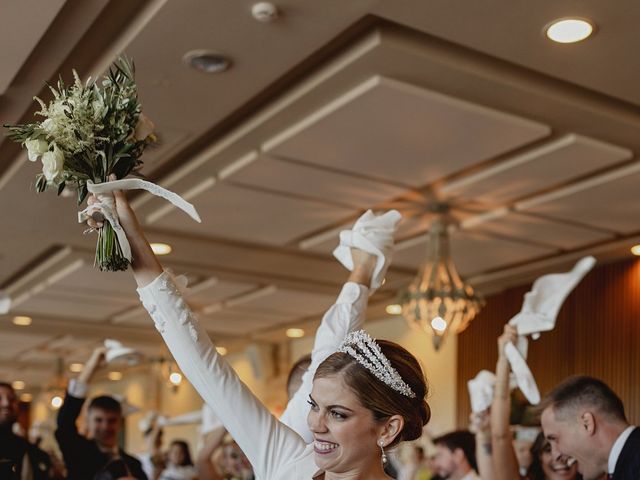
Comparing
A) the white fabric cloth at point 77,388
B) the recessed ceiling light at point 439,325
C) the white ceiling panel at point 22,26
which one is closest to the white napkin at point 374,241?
the white ceiling panel at point 22,26

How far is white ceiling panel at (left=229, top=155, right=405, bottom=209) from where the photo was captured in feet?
18.7

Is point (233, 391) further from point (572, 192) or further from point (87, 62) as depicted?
point (572, 192)

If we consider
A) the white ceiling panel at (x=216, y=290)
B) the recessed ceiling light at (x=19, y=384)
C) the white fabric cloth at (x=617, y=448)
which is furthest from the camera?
the recessed ceiling light at (x=19, y=384)

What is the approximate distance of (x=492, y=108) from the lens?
4855 millimetres

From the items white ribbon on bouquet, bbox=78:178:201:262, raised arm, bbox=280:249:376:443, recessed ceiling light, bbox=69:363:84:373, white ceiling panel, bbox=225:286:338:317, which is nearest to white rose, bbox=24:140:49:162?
white ribbon on bouquet, bbox=78:178:201:262

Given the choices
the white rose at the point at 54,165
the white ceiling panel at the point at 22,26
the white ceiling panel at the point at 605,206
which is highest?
the white ceiling panel at the point at 22,26

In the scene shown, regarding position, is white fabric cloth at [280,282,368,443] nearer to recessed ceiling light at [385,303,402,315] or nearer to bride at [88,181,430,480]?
bride at [88,181,430,480]

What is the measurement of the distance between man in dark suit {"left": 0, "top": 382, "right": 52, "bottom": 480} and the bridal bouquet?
260 centimetres

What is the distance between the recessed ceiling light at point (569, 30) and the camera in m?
3.95

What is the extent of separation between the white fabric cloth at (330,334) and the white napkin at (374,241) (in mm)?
90

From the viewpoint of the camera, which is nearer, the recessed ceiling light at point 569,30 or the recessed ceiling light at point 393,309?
the recessed ceiling light at point 569,30

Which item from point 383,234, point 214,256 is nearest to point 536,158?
point 383,234

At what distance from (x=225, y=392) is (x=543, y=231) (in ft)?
17.6

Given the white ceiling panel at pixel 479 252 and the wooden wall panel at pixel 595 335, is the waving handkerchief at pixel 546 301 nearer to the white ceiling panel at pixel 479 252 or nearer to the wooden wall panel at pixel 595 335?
the white ceiling panel at pixel 479 252
